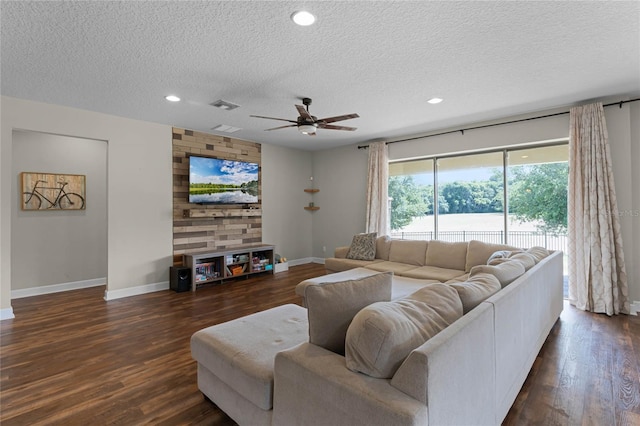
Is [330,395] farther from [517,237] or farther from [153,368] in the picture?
[517,237]

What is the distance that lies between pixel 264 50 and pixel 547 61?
258 cm

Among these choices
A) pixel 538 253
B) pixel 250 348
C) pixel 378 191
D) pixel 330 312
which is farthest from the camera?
pixel 378 191

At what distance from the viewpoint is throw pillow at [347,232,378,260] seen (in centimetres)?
498

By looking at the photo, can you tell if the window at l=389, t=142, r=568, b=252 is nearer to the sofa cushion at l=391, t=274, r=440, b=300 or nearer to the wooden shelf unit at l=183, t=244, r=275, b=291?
the sofa cushion at l=391, t=274, r=440, b=300

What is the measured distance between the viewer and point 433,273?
3.97 metres

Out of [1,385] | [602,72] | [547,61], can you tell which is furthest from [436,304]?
[602,72]

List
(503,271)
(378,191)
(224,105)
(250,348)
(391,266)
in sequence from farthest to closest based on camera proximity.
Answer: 1. (378,191)
2. (391,266)
3. (224,105)
4. (503,271)
5. (250,348)

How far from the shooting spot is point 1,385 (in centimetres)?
225

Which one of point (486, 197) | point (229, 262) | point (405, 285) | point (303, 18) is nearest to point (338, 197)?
point (229, 262)

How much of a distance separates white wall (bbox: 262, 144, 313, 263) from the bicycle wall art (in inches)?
123

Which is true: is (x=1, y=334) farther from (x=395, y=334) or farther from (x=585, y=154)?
(x=585, y=154)

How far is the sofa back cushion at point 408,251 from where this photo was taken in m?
4.61

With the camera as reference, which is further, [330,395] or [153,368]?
[153,368]

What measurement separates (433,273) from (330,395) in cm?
310
